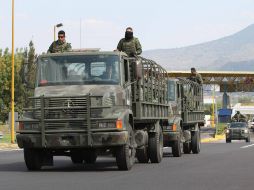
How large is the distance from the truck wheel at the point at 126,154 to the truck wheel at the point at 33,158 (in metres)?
1.98

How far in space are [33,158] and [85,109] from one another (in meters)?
1.99

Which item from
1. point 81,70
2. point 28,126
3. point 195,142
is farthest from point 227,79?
point 28,126

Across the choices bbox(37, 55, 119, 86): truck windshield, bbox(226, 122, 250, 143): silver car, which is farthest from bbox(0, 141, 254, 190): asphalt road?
bbox(226, 122, 250, 143): silver car

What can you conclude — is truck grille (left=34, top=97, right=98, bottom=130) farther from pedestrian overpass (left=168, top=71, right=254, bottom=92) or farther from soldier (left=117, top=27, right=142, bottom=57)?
pedestrian overpass (left=168, top=71, right=254, bottom=92)

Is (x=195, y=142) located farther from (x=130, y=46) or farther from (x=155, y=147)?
(x=130, y=46)

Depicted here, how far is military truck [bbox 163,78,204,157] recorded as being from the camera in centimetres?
2545

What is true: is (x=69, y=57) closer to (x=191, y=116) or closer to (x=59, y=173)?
(x=59, y=173)

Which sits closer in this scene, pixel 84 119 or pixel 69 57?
pixel 84 119

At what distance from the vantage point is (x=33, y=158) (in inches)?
714

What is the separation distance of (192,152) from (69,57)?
13.2 metres

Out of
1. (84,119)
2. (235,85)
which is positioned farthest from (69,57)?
(235,85)

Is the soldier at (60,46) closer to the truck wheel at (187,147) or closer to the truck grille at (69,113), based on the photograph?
the truck grille at (69,113)

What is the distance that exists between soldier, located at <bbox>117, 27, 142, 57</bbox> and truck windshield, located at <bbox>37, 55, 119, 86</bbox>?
1640 mm

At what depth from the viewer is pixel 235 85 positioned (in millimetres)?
152375
